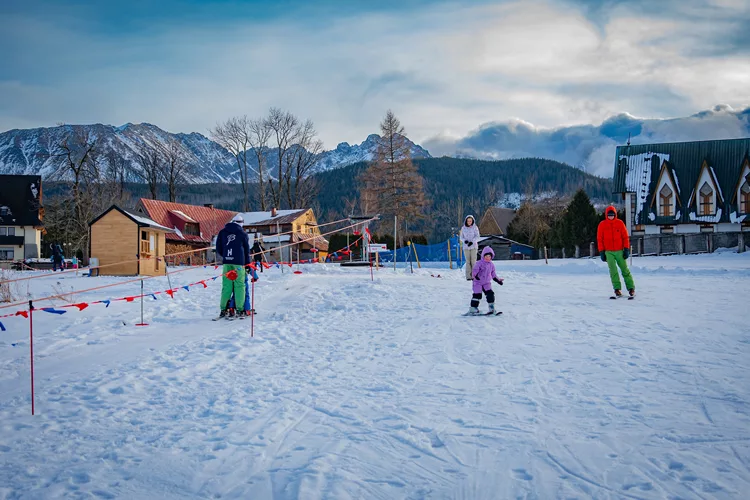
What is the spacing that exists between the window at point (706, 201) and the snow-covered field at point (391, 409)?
34.7 m

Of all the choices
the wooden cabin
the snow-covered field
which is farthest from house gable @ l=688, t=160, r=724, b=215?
the wooden cabin

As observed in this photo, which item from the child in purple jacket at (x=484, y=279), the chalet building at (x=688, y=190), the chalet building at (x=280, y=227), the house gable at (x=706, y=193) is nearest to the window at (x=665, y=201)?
the chalet building at (x=688, y=190)

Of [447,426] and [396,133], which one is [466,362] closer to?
[447,426]

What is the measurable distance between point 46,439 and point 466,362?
4.88 meters

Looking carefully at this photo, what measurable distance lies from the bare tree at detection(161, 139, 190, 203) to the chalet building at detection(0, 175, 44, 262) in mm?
13520

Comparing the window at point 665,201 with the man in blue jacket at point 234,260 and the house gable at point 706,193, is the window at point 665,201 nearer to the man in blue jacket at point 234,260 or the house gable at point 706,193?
the house gable at point 706,193

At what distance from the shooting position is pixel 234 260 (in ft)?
37.8

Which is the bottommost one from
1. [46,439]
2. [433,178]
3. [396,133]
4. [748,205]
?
[46,439]

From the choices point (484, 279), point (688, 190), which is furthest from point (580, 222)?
point (484, 279)

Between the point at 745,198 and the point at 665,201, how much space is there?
5173 millimetres

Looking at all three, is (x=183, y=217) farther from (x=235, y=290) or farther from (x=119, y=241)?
(x=235, y=290)

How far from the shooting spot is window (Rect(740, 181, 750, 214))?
1544 inches

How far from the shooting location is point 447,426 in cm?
483

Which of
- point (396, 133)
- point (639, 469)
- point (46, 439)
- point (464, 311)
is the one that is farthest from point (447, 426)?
point (396, 133)
